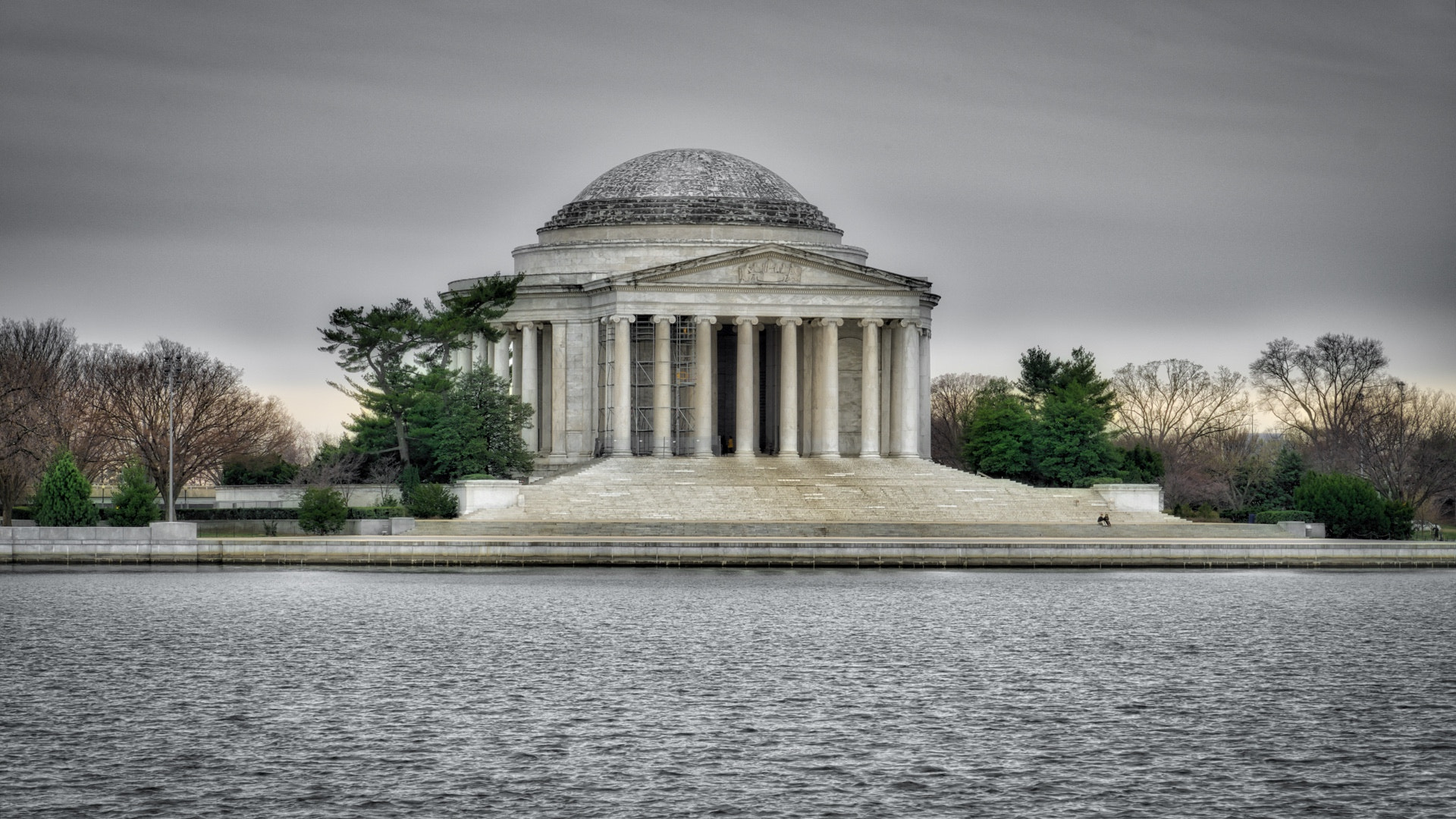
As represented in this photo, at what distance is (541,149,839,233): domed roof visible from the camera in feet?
325

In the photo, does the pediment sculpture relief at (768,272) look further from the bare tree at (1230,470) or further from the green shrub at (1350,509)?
the bare tree at (1230,470)

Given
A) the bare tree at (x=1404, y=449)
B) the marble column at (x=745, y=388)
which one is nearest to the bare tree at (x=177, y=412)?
the marble column at (x=745, y=388)

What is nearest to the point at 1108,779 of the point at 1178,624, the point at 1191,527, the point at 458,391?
the point at 1178,624

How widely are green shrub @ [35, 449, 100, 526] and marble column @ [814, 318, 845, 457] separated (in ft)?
119

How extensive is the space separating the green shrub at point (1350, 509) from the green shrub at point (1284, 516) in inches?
10.6

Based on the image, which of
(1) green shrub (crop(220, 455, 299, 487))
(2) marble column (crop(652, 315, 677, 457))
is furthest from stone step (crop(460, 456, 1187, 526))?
(1) green shrub (crop(220, 455, 299, 487))

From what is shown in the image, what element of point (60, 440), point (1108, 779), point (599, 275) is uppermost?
point (599, 275)

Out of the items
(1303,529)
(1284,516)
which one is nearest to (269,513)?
(1303,529)

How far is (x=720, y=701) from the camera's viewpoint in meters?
36.5

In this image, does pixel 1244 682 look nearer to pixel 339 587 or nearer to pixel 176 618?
pixel 176 618

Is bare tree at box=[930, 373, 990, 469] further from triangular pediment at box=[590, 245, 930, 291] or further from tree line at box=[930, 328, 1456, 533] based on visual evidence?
triangular pediment at box=[590, 245, 930, 291]

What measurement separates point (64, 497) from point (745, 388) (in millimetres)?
34435

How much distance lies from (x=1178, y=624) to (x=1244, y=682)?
1113 cm

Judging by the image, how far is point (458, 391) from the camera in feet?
293
